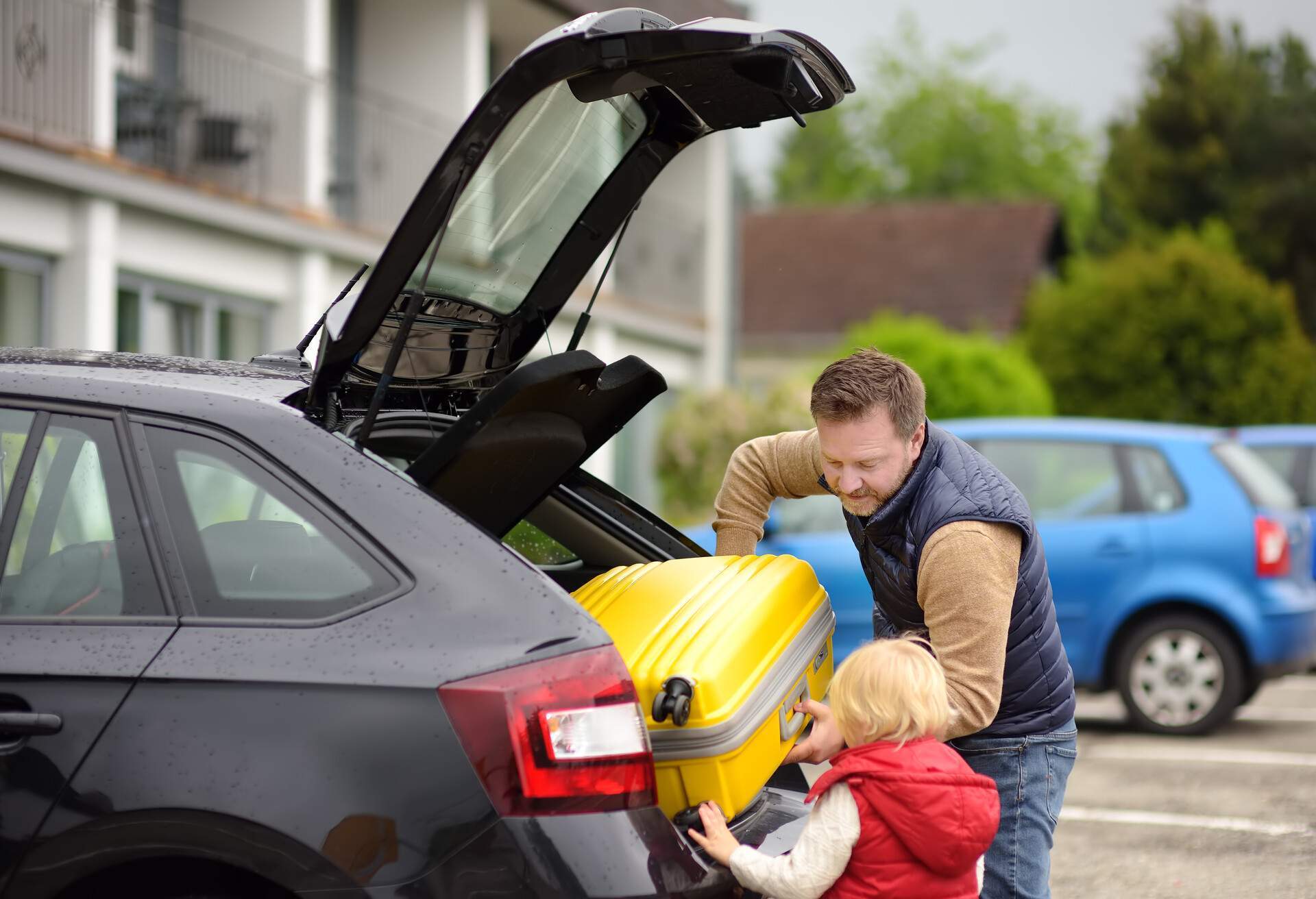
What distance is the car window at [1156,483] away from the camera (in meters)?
8.14

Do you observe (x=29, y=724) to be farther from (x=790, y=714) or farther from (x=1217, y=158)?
(x=1217, y=158)

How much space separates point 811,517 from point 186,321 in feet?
22.3

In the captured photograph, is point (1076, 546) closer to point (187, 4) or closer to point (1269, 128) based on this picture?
point (187, 4)

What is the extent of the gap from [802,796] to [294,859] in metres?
1.30

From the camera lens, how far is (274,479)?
2604mm

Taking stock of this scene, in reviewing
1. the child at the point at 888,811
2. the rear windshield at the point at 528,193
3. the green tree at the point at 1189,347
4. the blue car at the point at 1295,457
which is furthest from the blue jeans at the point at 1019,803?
the green tree at the point at 1189,347

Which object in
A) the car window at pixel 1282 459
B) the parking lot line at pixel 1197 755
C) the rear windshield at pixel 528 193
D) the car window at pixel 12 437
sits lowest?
the parking lot line at pixel 1197 755

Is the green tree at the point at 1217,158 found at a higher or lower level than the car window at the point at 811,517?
higher

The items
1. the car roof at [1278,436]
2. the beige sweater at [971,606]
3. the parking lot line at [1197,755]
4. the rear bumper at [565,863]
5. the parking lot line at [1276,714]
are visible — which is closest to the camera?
the rear bumper at [565,863]

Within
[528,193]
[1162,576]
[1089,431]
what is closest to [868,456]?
[528,193]

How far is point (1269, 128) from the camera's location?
3812 cm

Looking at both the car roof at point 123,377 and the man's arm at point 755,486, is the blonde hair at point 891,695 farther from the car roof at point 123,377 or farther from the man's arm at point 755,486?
the car roof at point 123,377

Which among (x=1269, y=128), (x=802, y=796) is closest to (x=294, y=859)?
(x=802, y=796)

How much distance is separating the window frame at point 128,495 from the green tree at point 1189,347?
96.9 feet
